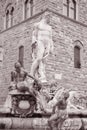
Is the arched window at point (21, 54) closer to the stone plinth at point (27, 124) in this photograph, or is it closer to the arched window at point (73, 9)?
the arched window at point (73, 9)

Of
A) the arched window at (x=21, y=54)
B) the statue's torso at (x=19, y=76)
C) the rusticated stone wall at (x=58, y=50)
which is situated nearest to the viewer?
the statue's torso at (x=19, y=76)

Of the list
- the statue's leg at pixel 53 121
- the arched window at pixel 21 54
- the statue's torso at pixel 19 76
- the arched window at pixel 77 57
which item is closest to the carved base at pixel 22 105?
the statue's torso at pixel 19 76

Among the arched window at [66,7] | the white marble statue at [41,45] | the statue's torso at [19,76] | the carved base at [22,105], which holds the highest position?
the arched window at [66,7]

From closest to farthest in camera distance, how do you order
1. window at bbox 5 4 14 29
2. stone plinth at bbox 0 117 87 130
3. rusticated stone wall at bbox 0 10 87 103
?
stone plinth at bbox 0 117 87 130, rusticated stone wall at bbox 0 10 87 103, window at bbox 5 4 14 29

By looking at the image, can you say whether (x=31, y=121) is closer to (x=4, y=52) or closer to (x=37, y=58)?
(x=37, y=58)

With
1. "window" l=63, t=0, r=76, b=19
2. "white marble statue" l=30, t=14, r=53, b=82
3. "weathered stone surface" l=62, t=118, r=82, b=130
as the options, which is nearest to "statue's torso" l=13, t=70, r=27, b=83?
"weathered stone surface" l=62, t=118, r=82, b=130

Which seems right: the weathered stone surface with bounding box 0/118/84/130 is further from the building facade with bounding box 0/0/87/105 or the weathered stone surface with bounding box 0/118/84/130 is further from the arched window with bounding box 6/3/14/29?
the arched window with bounding box 6/3/14/29

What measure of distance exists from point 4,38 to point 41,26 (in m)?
9.59

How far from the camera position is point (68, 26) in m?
16.5

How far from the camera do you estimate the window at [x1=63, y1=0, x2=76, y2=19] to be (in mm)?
16703

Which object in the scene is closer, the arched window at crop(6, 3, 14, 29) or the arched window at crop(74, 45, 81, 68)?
the arched window at crop(74, 45, 81, 68)

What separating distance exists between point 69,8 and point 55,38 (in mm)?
2834

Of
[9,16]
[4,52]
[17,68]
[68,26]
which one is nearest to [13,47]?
[4,52]

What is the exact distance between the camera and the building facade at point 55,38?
15578 millimetres
